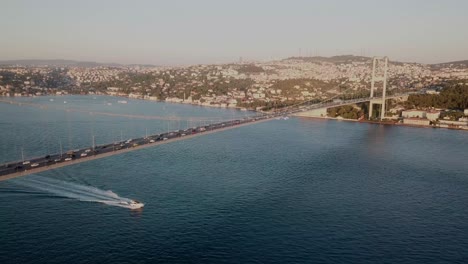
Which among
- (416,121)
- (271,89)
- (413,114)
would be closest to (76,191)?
(416,121)

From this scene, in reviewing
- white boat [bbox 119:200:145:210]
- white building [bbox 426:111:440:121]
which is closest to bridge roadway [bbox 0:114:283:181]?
white boat [bbox 119:200:145:210]

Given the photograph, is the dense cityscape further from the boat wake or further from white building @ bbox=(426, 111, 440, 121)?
the boat wake

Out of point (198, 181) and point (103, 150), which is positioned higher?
point (103, 150)

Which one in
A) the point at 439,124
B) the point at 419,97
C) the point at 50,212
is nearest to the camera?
the point at 50,212

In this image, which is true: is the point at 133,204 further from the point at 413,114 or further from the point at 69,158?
the point at 413,114

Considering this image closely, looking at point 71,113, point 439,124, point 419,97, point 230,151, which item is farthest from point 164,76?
point 230,151

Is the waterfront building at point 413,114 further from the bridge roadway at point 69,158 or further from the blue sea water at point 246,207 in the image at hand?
the bridge roadway at point 69,158

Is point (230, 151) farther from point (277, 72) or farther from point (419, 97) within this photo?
point (277, 72)
